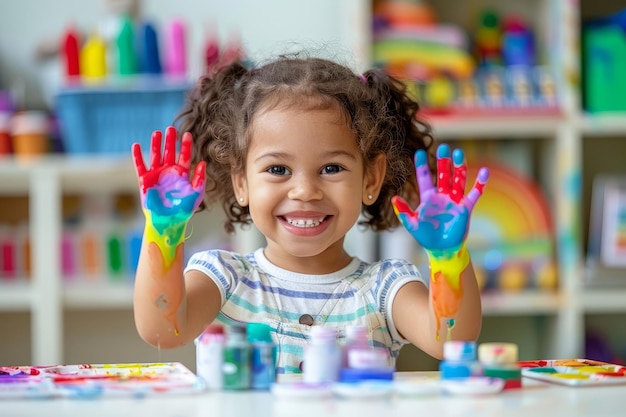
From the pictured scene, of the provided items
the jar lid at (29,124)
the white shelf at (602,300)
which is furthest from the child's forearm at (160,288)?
the white shelf at (602,300)

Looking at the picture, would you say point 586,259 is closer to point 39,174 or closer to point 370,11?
point 370,11

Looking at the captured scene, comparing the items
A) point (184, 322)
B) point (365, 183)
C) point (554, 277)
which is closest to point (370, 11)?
point (554, 277)

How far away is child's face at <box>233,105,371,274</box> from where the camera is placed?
4.03 ft

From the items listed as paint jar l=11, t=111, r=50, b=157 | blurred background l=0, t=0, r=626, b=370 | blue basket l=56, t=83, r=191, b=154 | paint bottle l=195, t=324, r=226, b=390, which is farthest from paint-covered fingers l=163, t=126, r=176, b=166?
paint jar l=11, t=111, r=50, b=157

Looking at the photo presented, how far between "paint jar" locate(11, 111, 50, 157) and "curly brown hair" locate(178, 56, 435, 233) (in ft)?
3.32

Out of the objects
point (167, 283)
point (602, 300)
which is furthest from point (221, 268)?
point (602, 300)

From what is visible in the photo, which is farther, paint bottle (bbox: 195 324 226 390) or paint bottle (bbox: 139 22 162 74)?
paint bottle (bbox: 139 22 162 74)

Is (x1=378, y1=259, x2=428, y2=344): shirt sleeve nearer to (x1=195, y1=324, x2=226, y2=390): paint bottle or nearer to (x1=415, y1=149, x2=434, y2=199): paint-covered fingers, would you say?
(x1=415, y1=149, x2=434, y2=199): paint-covered fingers

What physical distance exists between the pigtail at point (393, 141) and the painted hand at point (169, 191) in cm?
37

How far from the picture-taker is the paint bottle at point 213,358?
0.90 m

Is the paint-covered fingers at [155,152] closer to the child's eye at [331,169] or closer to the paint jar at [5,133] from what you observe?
the child's eye at [331,169]

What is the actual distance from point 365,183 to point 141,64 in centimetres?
122

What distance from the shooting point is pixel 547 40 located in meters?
2.54

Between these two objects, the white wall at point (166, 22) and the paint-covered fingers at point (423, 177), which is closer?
the paint-covered fingers at point (423, 177)
